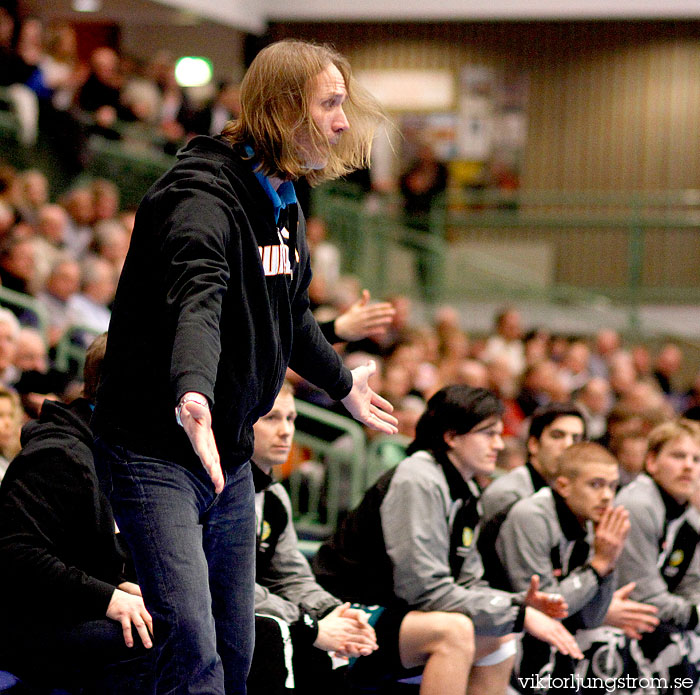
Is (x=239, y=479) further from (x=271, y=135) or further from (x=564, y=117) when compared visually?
(x=564, y=117)

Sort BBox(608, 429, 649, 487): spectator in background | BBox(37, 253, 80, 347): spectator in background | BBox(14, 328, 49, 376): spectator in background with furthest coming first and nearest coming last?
BBox(37, 253, 80, 347): spectator in background
BBox(608, 429, 649, 487): spectator in background
BBox(14, 328, 49, 376): spectator in background

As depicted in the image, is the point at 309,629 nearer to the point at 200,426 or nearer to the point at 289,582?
the point at 289,582

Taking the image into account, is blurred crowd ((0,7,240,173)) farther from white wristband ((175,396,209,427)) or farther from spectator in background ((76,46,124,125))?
white wristband ((175,396,209,427))

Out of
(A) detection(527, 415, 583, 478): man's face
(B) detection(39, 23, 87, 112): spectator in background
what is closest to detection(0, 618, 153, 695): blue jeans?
(A) detection(527, 415, 583, 478): man's face

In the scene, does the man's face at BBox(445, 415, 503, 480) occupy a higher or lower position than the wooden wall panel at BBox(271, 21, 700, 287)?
lower

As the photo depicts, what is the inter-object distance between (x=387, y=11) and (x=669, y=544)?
29.9 feet

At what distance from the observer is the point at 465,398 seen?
3395 millimetres

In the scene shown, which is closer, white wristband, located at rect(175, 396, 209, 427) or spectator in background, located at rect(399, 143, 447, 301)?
white wristband, located at rect(175, 396, 209, 427)

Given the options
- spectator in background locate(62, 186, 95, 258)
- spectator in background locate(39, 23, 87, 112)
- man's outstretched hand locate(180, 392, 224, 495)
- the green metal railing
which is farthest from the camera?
the green metal railing

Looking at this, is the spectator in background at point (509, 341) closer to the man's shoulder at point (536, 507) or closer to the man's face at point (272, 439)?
the man's shoulder at point (536, 507)

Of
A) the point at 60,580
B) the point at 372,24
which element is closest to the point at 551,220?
the point at 372,24

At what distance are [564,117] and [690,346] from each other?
153 inches

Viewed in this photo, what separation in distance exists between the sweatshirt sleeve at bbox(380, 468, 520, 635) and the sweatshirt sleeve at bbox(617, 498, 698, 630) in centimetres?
77

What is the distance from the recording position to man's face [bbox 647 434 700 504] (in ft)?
12.7
